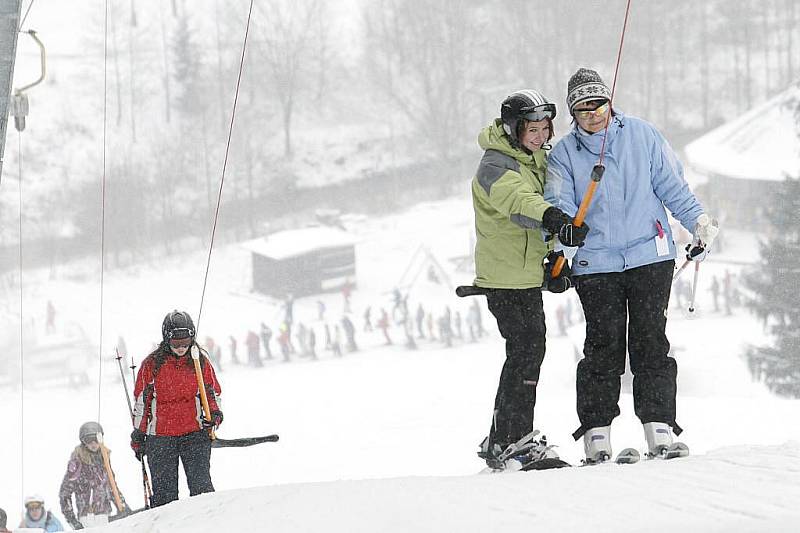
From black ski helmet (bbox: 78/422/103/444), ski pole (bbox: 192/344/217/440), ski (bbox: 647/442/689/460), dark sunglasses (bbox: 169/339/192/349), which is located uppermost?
dark sunglasses (bbox: 169/339/192/349)

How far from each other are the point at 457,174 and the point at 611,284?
3863 centimetres

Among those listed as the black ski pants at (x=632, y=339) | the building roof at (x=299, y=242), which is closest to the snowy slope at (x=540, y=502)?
the black ski pants at (x=632, y=339)

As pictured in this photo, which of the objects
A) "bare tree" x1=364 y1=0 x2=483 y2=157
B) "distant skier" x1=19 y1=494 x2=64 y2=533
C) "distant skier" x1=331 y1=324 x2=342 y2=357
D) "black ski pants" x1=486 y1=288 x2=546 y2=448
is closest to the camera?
"black ski pants" x1=486 y1=288 x2=546 y2=448

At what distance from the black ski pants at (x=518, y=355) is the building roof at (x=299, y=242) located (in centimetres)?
2728

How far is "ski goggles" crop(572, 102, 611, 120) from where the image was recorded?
10.7ft

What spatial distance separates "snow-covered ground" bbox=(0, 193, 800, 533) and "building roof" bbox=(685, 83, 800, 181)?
229 centimetres

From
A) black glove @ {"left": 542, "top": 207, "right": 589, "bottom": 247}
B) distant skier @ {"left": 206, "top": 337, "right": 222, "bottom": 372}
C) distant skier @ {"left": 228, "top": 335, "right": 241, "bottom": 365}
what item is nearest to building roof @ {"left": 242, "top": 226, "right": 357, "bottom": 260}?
distant skier @ {"left": 206, "top": 337, "right": 222, "bottom": 372}

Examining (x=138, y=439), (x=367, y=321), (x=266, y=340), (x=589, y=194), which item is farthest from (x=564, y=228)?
(x=367, y=321)

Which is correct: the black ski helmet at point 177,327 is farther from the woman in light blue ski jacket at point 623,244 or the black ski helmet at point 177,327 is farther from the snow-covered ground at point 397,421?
the woman in light blue ski jacket at point 623,244

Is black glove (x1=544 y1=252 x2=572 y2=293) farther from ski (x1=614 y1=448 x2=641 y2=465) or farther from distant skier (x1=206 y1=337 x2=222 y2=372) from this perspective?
distant skier (x1=206 y1=337 x2=222 y2=372)

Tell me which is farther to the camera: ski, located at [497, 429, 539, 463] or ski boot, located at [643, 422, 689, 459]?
ski, located at [497, 429, 539, 463]

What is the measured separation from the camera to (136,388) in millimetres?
4137

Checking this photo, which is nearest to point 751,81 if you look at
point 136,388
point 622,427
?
point 622,427

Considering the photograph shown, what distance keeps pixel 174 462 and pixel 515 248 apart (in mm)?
1632
